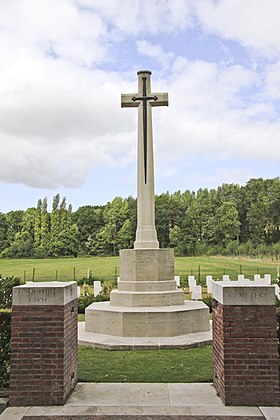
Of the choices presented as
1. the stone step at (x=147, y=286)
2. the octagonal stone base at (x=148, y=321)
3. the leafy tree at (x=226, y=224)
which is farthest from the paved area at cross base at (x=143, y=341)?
the leafy tree at (x=226, y=224)

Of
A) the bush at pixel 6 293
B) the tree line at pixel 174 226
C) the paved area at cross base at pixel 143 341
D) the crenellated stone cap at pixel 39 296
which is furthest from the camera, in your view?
the tree line at pixel 174 226

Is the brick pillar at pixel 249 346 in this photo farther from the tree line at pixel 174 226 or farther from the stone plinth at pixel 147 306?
the tree line at pixel 174 226

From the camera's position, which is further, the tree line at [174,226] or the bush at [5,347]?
the tree line at [174,226]

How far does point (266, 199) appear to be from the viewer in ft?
186

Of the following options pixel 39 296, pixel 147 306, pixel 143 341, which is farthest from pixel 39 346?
pixel 147 306

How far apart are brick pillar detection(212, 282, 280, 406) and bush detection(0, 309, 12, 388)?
8.54 ft

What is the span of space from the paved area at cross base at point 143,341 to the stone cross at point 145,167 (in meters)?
2.28

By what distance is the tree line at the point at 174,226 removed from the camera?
180 ft

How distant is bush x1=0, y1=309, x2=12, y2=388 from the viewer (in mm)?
5098

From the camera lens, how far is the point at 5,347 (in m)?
5.10

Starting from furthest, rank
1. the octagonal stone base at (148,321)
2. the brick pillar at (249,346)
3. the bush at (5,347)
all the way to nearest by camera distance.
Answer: the octagonal stone base at (148,321)
the bush at (5,347)
the brick pillar at (249,346)

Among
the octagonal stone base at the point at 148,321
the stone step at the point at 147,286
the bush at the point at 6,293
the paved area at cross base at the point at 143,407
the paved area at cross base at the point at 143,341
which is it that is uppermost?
the bush at the point at 6,293

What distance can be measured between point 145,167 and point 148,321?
12.0 ft

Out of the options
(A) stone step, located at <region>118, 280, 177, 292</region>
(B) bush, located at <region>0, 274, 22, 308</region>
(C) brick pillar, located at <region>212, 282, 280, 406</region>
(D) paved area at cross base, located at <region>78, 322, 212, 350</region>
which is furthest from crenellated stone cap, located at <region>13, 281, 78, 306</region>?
(A) stone step, located at <region>118, 280, 177, 292</region>
